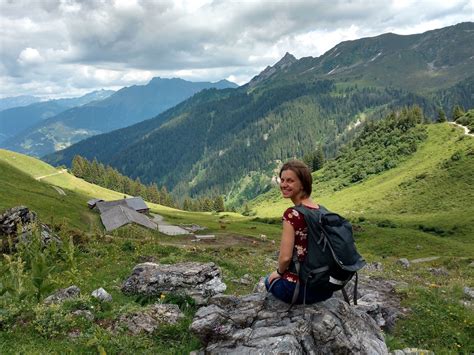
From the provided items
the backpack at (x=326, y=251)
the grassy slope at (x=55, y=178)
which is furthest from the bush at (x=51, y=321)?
the grassy slope at (x=55, y=178)

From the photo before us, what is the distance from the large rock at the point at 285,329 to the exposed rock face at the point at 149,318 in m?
1.84

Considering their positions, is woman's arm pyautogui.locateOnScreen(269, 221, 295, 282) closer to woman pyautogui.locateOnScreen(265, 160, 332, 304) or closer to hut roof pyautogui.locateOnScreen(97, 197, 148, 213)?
woman pyautogui.locateOnScreen(265, 160, 332, 304)

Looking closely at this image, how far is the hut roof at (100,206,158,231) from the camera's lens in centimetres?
7100

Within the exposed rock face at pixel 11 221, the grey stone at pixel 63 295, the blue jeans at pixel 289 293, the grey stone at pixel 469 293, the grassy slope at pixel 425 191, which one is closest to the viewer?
the blue jeans at pixel 289 293

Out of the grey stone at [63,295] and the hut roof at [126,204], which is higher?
the grey stone at [63,295]

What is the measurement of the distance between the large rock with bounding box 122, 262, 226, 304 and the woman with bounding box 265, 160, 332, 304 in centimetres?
569

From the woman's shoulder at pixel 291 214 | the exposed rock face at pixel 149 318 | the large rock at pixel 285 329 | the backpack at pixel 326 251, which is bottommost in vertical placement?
the exposed rock face at pixel 149 318

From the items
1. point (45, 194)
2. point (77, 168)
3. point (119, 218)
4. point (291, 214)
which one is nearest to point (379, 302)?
point (291, 214)

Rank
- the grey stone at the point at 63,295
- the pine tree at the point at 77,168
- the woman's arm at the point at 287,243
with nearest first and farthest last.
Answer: the woman's arm at the point at 287,243 → the grey stone at the point at 63,295 → the pine tree at the point at 77,168

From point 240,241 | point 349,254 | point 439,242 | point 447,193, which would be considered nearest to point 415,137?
point 447,193

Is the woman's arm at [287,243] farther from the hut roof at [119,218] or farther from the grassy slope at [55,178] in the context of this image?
the grassy slope at [55,178]

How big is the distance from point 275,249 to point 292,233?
41423mm

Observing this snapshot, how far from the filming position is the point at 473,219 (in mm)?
60031

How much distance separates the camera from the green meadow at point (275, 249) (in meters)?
9.73
